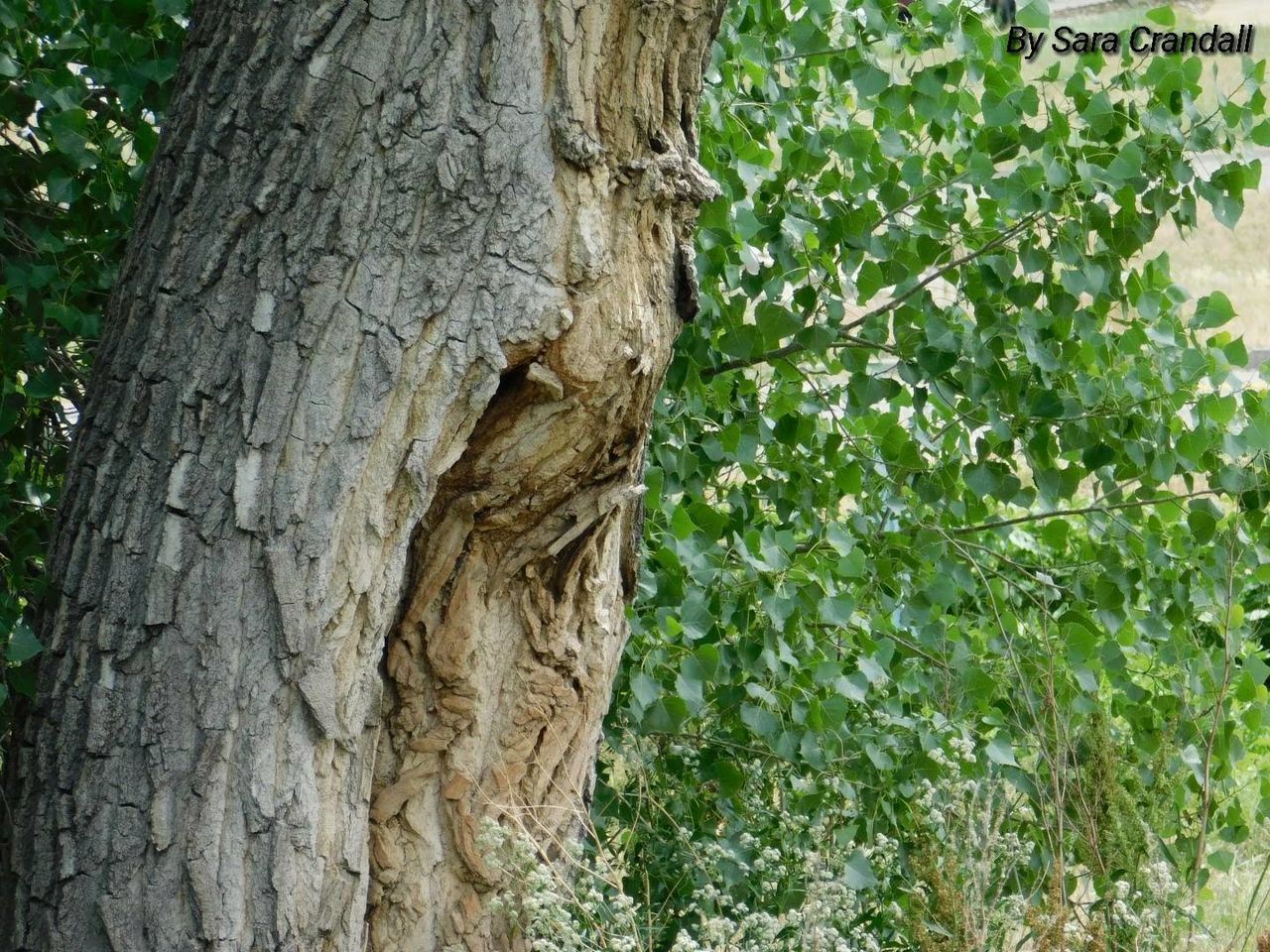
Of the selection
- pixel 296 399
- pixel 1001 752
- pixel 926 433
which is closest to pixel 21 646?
pixel 296 399

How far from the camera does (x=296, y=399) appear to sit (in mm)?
1868

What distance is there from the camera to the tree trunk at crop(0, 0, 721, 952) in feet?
6.03

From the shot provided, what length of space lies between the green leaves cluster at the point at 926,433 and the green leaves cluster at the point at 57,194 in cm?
121

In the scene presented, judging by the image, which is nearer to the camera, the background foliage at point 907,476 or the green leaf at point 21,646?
→ the green leaf at point 21,646

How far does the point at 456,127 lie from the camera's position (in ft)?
6.27

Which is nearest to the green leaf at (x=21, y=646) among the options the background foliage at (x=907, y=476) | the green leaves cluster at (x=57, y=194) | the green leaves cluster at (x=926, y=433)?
the green leaves cluster at (x=57, y=194)

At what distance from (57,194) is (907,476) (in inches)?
87.8

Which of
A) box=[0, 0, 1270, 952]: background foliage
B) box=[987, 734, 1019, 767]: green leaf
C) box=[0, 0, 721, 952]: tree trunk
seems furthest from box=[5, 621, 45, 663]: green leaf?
box=[987, 734, 1019, 767]: green leaf

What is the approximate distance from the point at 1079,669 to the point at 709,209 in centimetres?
156

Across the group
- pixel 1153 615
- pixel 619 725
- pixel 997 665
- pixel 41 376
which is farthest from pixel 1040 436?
pixel 41 376

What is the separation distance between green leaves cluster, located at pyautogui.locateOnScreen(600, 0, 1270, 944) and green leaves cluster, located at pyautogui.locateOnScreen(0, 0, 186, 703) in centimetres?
121

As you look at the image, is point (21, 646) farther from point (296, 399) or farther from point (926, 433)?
point (926, 433)

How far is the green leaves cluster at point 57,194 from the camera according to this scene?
2264 millimetres

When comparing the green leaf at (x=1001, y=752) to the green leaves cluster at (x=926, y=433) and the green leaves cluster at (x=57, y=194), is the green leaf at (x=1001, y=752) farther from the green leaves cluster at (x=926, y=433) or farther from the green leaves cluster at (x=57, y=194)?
the green leaves cluster at (x=57, y=194)
